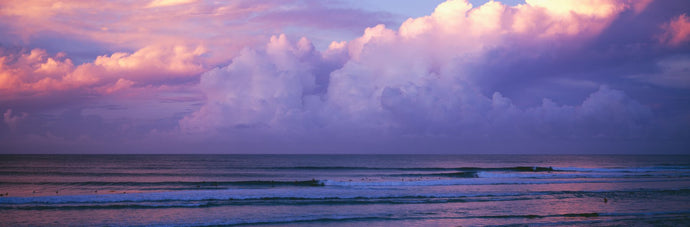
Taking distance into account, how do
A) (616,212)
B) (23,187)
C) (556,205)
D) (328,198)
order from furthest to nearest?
1. (23,187)
2. (328,198)
3. (556,205)
4. (616,212)

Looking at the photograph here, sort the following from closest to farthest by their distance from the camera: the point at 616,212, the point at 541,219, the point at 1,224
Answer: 1. the point at 1,224
2. the point at 541,219
3. the point at 616,212

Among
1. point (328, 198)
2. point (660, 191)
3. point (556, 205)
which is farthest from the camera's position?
point (660, 191)

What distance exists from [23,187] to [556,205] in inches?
1504

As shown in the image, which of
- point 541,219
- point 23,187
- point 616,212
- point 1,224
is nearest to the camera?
point 1,224

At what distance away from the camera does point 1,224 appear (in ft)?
64.9

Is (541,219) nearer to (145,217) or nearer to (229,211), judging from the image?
(229,211)

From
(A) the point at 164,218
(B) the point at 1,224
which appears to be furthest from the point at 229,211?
(B) the point at 1,224

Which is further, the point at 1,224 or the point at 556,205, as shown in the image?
the point at 556,205

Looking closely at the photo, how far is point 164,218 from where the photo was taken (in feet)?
70.4

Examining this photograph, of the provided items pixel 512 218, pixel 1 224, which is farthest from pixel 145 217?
pixel 512 218

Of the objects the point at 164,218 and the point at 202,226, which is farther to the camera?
the point at 164,218

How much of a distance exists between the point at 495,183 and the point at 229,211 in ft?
77.9

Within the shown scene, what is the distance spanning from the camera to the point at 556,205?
A: 25.9 m

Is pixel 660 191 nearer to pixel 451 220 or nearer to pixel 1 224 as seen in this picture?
pixel 451 220
